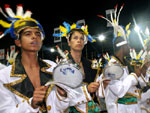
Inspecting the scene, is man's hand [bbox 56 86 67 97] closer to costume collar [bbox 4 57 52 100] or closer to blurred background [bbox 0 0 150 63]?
costume collar [bbox 4 57 52 100]

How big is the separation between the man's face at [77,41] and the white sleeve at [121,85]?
32.9 inches

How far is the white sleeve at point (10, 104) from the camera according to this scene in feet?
4.80

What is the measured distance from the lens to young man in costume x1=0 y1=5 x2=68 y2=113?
1.52 metres

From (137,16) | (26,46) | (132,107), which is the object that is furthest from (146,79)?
(137,16)

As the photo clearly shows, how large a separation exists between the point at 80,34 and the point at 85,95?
3.69 ft

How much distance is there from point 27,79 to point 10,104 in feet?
1.05

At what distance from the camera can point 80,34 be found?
2660mm

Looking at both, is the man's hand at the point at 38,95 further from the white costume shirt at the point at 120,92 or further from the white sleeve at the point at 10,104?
the white costume shirt at the point at 120,92

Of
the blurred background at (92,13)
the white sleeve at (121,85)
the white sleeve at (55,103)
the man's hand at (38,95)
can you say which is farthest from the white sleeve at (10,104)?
the blurred background at (92,13)

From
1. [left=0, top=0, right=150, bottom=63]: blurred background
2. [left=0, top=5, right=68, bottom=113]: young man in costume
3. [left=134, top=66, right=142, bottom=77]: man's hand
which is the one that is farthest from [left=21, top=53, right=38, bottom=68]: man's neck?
[left=0, top=0, right=150, bottom=63]: blurred background

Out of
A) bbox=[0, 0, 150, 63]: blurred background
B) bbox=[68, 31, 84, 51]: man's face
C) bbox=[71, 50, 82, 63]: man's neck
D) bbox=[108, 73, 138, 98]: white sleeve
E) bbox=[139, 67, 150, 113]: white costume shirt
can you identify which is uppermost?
bbox=[0, 0, 150, 63]: blurred background

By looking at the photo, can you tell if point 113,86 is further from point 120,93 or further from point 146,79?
point 146,79

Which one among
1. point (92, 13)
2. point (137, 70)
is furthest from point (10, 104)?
point (92, 13)

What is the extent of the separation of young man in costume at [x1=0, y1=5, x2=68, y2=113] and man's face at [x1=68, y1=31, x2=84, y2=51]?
0.72 metres
